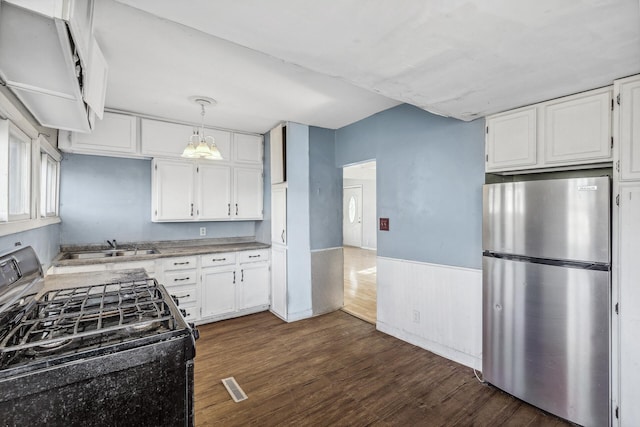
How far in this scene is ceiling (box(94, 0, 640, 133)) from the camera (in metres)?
1.20

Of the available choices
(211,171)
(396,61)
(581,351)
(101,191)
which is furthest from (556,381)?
(101,191)

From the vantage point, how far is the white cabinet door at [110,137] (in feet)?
9.84

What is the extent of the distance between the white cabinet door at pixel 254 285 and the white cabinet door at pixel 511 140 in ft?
9.21

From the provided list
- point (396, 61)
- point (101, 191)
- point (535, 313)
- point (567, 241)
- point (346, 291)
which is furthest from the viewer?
point (346, 291)

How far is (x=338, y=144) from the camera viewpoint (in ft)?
12.8

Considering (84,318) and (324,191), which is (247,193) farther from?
(84,318)

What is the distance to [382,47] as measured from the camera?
1.46m

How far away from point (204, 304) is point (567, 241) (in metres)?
3.44

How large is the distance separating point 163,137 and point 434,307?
11.3 ft

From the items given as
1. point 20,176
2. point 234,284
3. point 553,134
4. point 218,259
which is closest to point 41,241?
point 20,176

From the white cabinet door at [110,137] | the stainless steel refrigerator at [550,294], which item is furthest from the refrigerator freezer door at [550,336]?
the white cabinet door at [110,137]

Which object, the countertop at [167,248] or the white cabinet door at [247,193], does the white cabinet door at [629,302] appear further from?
→ the white cabinet door at [247,193]

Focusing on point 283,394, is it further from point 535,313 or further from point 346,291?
point 346,291

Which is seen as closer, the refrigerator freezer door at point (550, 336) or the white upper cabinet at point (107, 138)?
the refrigerator freezer door at point (550, 336)
